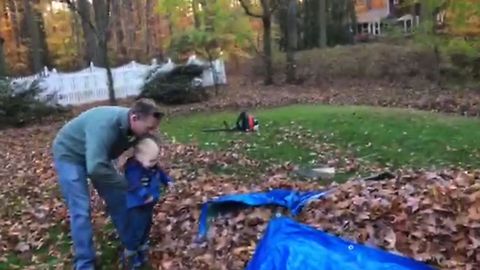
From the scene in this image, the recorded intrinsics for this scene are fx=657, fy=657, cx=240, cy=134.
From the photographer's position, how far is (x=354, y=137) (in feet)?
41.2

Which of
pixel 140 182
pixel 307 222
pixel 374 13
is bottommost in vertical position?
pixel 307 222

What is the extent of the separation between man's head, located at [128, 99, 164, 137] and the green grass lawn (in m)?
5.98

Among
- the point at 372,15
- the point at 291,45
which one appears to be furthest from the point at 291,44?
the point at 372,15

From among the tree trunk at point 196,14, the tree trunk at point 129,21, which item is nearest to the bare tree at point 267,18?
the tree trunk at point 196,14

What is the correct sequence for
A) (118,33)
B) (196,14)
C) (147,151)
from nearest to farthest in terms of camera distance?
(147,151) → (196,14) → (118,33)

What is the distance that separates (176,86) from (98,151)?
17542mm

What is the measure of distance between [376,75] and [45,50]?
17.3 metres

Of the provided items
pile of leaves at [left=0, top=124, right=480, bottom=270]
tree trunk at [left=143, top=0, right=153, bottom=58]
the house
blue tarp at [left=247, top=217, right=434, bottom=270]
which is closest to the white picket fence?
pile of leaves at [left=0, top=124, right=480, bottom=270]

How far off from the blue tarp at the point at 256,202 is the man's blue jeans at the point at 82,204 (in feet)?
2.45

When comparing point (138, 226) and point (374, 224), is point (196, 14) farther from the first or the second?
point (374, 224)

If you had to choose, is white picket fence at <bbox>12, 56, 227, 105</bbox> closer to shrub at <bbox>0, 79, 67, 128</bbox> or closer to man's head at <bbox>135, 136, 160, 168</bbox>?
shrub at <bbox>0, 79, 67, 128</bbox>

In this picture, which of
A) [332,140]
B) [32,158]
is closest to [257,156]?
[332,140]

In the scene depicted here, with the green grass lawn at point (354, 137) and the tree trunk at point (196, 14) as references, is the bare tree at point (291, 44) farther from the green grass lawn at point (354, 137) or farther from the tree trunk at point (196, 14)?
the green grass lawn at point (354, 137)

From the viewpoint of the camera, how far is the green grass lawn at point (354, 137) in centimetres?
1057
